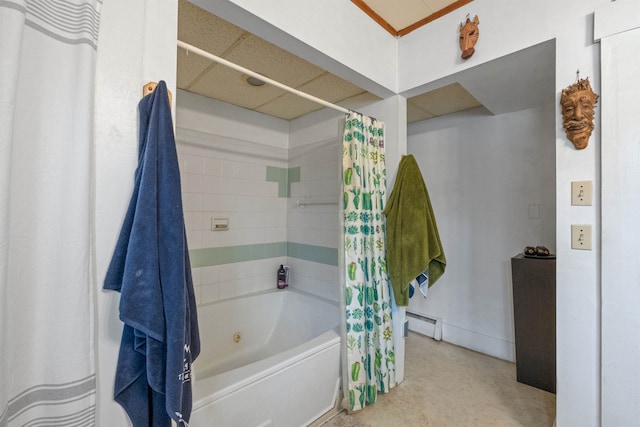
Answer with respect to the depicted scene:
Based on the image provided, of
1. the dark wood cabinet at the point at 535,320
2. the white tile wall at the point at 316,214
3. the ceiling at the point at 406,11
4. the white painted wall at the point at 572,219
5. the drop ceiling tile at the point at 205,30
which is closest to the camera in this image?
the white painted wall at the point at 572,219

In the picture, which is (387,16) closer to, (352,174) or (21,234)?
(352,174)

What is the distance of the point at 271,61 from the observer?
1.72 metres

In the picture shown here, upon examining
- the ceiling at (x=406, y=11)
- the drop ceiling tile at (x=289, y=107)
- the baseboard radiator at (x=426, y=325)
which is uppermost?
the ceiling at (x=406, y=11)

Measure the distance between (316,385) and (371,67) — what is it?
→ 6.46ft

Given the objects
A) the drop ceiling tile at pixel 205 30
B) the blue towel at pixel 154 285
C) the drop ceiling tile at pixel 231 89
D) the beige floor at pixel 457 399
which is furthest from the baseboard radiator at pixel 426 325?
the drop ceiling tile at pixel 205 30

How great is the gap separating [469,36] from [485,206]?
1469mm

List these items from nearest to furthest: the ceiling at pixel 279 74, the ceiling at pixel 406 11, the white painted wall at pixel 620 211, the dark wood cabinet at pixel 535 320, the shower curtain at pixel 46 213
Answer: the shower curtain at pixel 46 213, the white painted wall at pixel 620 211, the ceiling at pixel 279 74, the ceiling at pixel 406 11, the dark wood cabinet at pixel 535 320

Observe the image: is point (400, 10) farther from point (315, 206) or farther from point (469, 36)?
point (315, 206)

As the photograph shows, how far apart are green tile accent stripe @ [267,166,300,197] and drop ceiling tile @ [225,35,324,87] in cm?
92

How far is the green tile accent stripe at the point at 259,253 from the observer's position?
→ 7.20 feet

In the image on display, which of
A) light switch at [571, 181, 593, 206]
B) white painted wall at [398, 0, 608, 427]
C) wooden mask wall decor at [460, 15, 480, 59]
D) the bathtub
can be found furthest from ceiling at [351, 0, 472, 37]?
the bathtub

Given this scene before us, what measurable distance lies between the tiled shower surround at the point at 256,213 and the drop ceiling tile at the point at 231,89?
1.11 ft

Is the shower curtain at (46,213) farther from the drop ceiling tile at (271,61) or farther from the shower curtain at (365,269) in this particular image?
the shower curtain at (365,269)

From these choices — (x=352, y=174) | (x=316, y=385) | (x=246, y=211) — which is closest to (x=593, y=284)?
(x=352, y=174)
